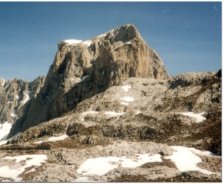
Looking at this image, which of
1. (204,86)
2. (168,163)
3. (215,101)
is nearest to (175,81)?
(204,86)

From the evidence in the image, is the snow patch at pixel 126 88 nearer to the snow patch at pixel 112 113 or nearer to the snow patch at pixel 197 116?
the snow patch at pixel 112 113

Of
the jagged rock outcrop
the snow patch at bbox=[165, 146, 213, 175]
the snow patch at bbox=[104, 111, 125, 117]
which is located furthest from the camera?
the snow patch at bbox=[104, 111, 125, 117]

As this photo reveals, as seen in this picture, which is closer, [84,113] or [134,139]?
[134,139]

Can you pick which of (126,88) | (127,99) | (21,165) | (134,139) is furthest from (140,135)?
(126,88)

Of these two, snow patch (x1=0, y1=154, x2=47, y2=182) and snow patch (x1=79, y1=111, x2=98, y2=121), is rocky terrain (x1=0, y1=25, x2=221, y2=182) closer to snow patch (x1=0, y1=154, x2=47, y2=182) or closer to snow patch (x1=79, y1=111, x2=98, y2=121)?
snow patch (x1=0, y1=154, x2=47, y2=182)

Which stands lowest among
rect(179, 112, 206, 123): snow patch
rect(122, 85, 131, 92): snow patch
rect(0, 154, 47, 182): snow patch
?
rect(0, 154, 47, 182): snow patch

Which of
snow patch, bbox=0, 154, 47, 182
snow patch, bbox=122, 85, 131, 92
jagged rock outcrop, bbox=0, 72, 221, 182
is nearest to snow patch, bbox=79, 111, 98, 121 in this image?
jagged rock outcrop, bbox=0, 72, 221, 182

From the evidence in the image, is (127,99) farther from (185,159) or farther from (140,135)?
(185,159)
